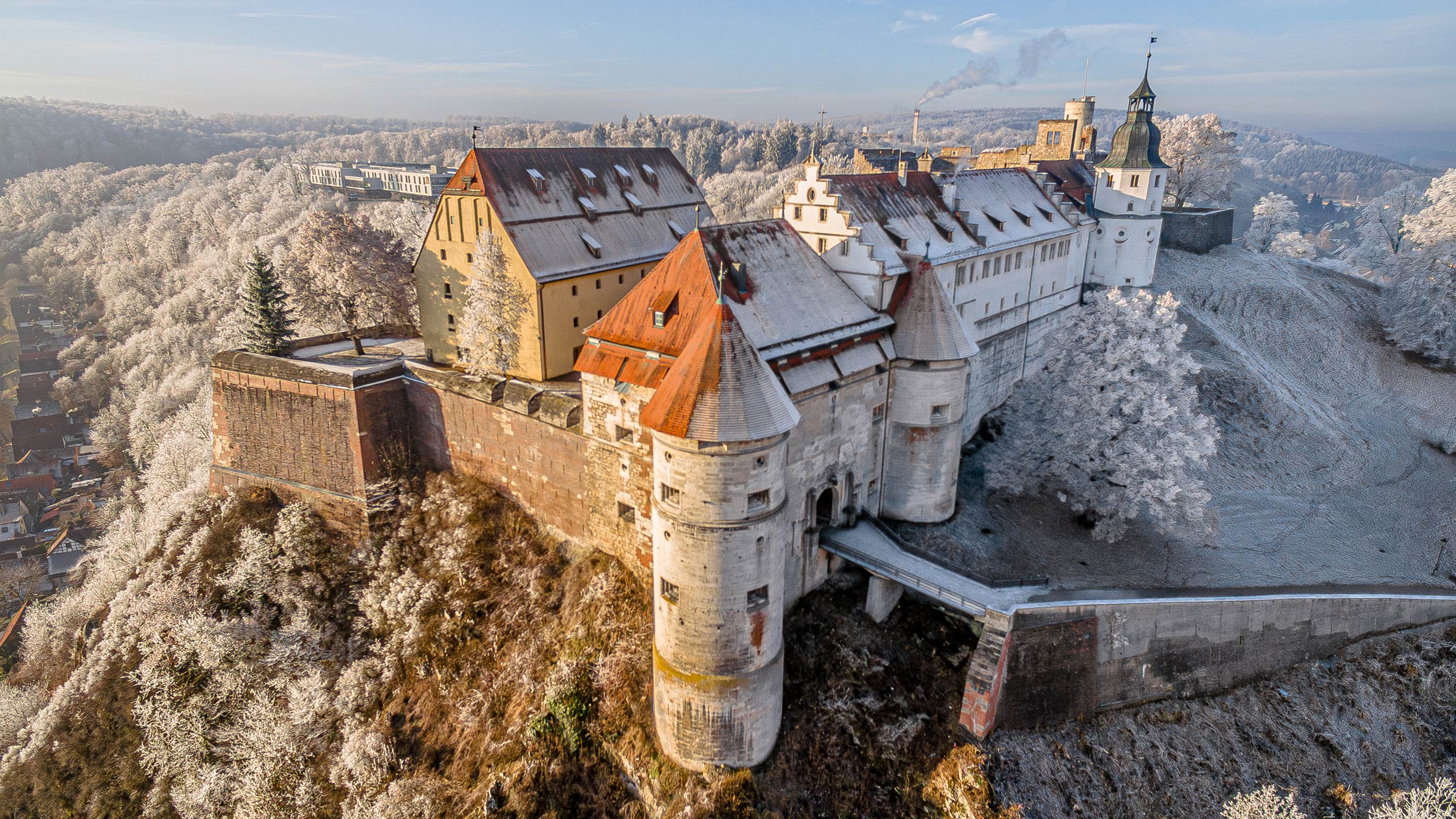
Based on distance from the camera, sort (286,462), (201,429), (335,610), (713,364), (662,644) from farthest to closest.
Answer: (201,429) < (286,462) < (335,610) < (662,644) < (713,364)


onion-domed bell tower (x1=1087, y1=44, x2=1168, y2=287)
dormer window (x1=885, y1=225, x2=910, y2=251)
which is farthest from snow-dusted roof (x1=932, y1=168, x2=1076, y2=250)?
dormer window (x1=885, y1=225, x2=910, y2=251)

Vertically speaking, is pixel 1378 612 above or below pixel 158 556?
above

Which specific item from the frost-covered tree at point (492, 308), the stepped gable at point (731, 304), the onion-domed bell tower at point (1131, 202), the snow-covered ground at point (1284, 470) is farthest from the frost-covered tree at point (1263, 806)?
the onion-domed bell tower at point (1131, 202)

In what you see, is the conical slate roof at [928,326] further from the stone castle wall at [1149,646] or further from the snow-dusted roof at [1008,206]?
the stone castle wall at [1149,646]

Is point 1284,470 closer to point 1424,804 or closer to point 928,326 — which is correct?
point 1424,804

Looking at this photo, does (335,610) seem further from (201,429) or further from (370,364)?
(201,429)

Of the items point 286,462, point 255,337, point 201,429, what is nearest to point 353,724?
point 286,462
